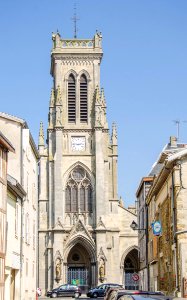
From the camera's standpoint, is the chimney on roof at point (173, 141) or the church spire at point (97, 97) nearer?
the chimney on roof at point (173, 141)

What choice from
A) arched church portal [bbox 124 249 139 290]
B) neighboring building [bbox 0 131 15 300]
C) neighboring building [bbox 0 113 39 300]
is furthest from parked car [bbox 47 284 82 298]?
neighboring building [bbox 0 131 15 300]

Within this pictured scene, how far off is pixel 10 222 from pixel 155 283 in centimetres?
1855

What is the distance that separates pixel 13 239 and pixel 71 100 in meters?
39.2

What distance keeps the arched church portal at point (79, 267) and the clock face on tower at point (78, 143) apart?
945 cm

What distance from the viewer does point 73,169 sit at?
61812mm

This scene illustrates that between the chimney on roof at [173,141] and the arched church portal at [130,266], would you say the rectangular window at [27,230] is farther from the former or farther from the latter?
the arched church portal at [130,266]

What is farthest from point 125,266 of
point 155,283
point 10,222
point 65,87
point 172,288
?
point 10,222

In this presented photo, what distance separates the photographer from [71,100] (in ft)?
211

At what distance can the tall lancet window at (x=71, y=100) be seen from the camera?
63.5 meters

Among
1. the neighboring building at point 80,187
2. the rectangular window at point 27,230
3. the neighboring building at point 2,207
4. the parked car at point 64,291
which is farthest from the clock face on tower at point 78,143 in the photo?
the neighboring building at point 2,207

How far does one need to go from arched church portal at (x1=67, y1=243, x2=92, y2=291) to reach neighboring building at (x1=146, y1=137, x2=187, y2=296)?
871 inches

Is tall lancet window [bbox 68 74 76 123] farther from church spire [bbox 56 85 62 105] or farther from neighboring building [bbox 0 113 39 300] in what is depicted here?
neighboring building [bbox 0 113 39 300]

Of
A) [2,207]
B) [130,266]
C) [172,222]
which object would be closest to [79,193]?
[130,266]

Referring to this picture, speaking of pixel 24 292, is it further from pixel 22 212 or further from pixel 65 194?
pixel 65 194
